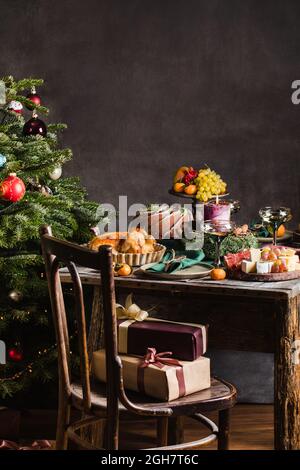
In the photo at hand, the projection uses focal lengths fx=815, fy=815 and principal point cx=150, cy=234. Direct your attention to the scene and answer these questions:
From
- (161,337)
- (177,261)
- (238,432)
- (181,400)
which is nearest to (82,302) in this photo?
(161,337)

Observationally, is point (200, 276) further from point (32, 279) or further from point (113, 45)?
point (113, 45)

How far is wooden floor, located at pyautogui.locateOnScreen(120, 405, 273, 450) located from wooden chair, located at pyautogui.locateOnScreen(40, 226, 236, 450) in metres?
0.92

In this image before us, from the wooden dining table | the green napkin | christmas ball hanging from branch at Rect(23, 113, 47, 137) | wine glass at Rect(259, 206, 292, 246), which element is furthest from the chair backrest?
christmas ball hanging from branch at Rect(23, 113, 47, 137)

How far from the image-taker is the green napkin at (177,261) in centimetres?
272

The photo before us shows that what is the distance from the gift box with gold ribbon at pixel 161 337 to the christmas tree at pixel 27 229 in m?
0.83

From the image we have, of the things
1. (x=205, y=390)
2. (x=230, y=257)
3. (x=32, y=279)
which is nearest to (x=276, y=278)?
(x=230, y=257)

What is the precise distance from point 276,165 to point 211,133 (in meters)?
0.38

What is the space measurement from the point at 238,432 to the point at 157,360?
1.34 metres

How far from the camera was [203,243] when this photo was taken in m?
2.97

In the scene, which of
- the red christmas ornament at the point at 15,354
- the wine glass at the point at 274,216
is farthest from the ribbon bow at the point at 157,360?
the red christmas ornament at the point at 15,354

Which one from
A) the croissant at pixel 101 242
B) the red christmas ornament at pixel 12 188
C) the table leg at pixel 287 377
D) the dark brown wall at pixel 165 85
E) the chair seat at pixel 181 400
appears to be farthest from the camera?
the dark brown wall at pixel 165 85

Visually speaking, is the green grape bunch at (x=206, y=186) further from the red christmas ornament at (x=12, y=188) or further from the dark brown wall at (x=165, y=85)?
the dark brown wall at (x=165, y=85)

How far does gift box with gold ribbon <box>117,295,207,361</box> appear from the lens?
2453 mm
